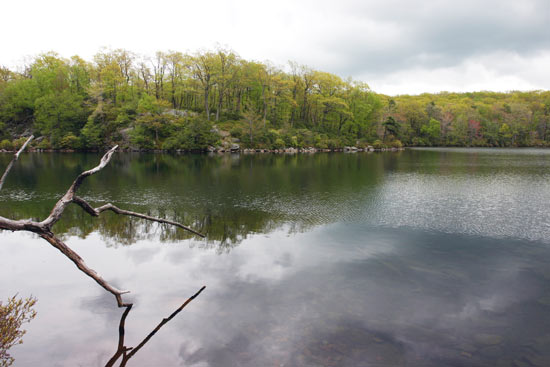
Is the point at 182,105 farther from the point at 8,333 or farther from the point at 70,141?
the point at 8,333

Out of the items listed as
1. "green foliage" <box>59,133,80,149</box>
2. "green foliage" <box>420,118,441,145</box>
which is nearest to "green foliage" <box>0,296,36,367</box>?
"green foliage" <box>59,133,80,149</box>

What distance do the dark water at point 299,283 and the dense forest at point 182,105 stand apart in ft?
157

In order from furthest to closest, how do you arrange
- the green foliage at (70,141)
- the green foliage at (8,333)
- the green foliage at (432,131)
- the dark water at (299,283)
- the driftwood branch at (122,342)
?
the green foliage at (432,131) < the green foliage at (70,141) < the dark water at (299,283) < the driftwood branch at (122,342) < the green foliage at (8,333)

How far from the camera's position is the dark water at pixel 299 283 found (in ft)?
22.2

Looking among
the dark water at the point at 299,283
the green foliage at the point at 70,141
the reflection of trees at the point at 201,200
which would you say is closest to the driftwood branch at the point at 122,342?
the dark water at the point at 299,283

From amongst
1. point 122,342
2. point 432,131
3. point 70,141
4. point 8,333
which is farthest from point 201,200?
point 432,131

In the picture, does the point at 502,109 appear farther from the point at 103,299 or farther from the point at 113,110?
the point at 103,299

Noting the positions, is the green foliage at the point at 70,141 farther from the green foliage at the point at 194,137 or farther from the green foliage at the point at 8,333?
the green foliage at the point at 8,333

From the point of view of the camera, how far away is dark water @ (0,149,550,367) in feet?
22.2

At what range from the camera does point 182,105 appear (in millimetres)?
82500

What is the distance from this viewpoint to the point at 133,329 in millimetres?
7340

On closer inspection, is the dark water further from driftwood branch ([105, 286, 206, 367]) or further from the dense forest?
the dense forest

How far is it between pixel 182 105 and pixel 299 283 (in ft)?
264

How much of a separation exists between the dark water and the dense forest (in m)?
48.0
